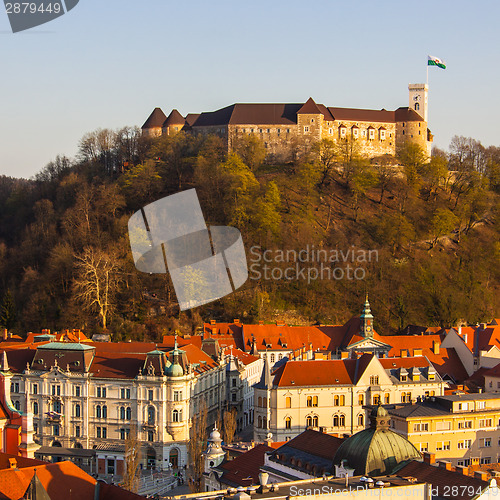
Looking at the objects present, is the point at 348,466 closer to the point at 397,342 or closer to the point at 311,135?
the point at 397,342

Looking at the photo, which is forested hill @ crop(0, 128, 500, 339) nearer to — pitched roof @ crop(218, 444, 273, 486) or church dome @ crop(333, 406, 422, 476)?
pitched roof @ crop(218, 444, 273, 486)

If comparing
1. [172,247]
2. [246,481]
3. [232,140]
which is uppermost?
[232,140]

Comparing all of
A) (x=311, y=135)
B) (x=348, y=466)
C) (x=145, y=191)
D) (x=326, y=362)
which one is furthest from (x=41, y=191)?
(x=348, y=466)

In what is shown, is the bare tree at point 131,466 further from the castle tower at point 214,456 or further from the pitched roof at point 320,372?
the pitched roof at point 320,372

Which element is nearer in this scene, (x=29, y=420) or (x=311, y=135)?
(x=29, y=420)

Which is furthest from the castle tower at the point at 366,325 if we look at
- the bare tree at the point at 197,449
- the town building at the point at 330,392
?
the bare tree at the point at 197,449

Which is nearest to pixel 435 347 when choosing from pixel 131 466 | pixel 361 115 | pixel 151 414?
pixel 151 414
